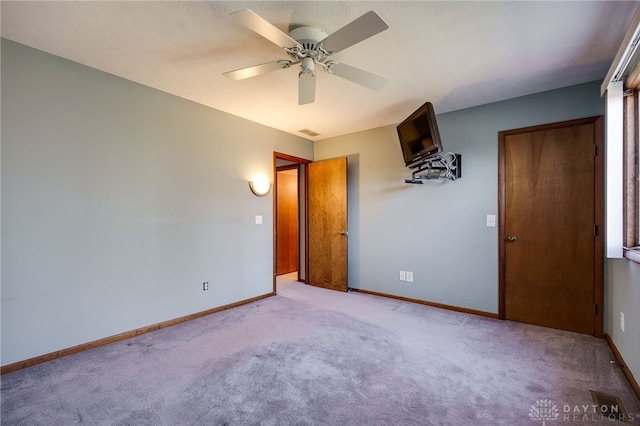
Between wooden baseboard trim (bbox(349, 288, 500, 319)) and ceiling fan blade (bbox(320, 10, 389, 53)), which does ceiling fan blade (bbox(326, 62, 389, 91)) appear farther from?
wooden baseboard trim (bbox(349, 288, 500, 319))

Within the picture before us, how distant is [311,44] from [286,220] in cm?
423

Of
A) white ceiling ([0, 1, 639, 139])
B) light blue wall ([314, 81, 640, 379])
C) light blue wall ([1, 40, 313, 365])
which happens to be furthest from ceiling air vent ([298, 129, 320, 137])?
white ceiling ([0, 1, 639, 139])

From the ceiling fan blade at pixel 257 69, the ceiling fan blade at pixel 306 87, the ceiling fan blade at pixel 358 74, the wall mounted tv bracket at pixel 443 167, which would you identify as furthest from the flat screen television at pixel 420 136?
the ceiling fan blade at pixel 257 69

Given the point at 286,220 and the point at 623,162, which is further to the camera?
the point at 286,220

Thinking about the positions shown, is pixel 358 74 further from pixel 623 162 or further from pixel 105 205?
pixel 105 205

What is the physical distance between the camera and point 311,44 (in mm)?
2025

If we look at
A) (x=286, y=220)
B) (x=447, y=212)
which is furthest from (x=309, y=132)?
(x=447, y=212)

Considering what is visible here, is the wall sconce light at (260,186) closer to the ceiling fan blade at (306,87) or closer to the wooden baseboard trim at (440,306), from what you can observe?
the ceiling fan blade at (306,87)

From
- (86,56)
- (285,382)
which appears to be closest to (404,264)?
(285,382)

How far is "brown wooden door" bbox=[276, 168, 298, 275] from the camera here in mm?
5852

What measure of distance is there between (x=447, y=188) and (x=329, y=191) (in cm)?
176

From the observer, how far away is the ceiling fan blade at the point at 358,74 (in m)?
2.14

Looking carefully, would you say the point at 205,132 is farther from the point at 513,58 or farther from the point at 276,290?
the point at 513,58

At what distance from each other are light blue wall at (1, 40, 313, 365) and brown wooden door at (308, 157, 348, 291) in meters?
1.38
